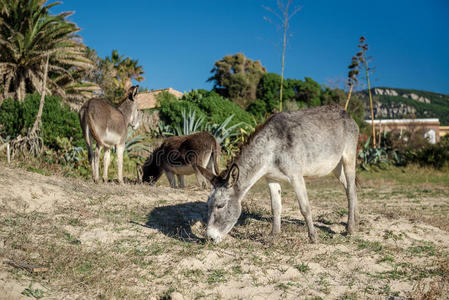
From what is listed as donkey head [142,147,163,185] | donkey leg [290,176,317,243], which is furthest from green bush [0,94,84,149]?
donkey leg [290,176,317,243]

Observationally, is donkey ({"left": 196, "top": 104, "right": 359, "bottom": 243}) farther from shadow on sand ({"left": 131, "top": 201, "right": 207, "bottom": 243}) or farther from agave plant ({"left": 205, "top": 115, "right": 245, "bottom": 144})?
agave plant ({"left": 205, "top": 115, "right": 245, "bottom": 144})

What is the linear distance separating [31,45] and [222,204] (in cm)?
2037

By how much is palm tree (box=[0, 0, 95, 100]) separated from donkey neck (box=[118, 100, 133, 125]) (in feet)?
39.8

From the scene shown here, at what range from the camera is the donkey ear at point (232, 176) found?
520 cm

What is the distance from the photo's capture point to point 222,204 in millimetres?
5250

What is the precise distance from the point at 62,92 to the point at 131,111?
14.9 meters

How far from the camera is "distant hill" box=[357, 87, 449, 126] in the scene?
62.4 meters

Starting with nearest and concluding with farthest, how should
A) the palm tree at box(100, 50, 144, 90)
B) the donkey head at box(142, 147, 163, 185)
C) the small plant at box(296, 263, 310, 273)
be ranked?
the small plant at box(296, 263, 310, 273) < the donkey head at box(142, 147, 163, 185) < the palm tree at box(100, 50, 144, 90)

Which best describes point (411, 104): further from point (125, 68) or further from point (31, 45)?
point (31, 45)

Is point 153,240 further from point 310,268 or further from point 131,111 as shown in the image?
point 131,111

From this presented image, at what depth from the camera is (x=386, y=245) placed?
593 cm

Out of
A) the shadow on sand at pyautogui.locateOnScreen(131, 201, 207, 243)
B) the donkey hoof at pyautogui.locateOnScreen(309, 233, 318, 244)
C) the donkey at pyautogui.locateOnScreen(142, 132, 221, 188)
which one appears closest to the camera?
the donkey hoof at pyautogui.locateOnScreen(309, 233, 318, 244)

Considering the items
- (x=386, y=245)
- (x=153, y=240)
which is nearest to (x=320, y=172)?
(x=386, y=245)

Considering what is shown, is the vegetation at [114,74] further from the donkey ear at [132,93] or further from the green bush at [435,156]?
the green bush at [435,156]
